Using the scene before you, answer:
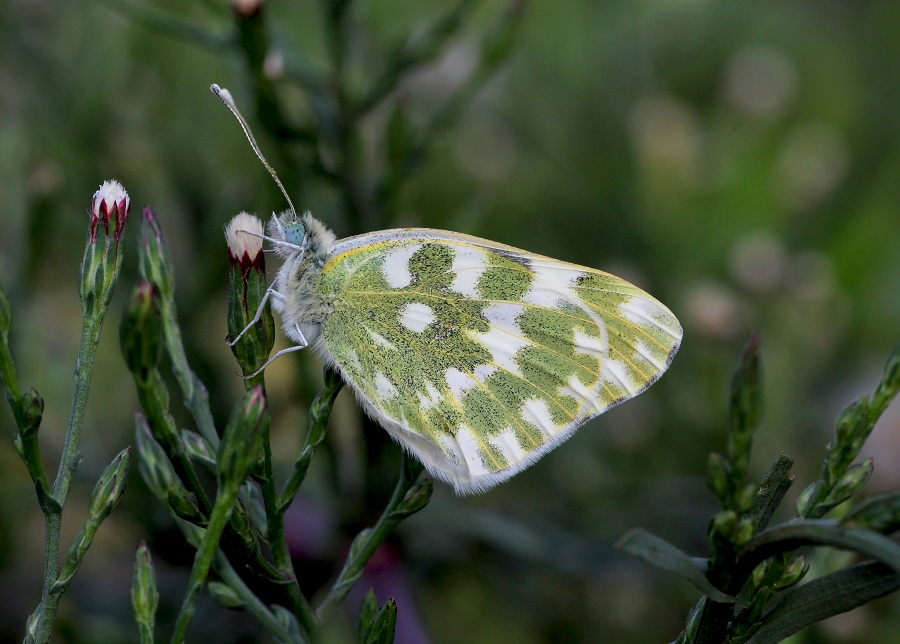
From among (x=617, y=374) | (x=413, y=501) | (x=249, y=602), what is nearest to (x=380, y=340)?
(x=617, y=374)

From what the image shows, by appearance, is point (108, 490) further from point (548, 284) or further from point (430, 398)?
point (548, 284)

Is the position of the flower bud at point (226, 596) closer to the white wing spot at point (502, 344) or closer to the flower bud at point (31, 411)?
the flower bud at point (31, 411)

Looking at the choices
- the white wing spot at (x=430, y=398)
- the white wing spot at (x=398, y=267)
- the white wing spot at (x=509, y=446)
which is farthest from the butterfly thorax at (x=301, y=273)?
the white wing spot at (x=509, y=446)

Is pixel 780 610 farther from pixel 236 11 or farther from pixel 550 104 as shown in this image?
pixel 550 104

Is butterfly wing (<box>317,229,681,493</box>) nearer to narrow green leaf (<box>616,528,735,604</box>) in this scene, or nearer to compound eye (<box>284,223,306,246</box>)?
compound eye (<box>284,223,306,246</box>)

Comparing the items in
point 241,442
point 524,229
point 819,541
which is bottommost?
point 524,229

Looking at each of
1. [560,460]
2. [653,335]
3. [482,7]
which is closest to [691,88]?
[482,7]

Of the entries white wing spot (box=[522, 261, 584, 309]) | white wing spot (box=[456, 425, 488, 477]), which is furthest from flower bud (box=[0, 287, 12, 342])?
white wing spot (box=[522, 261, 584, 309])
